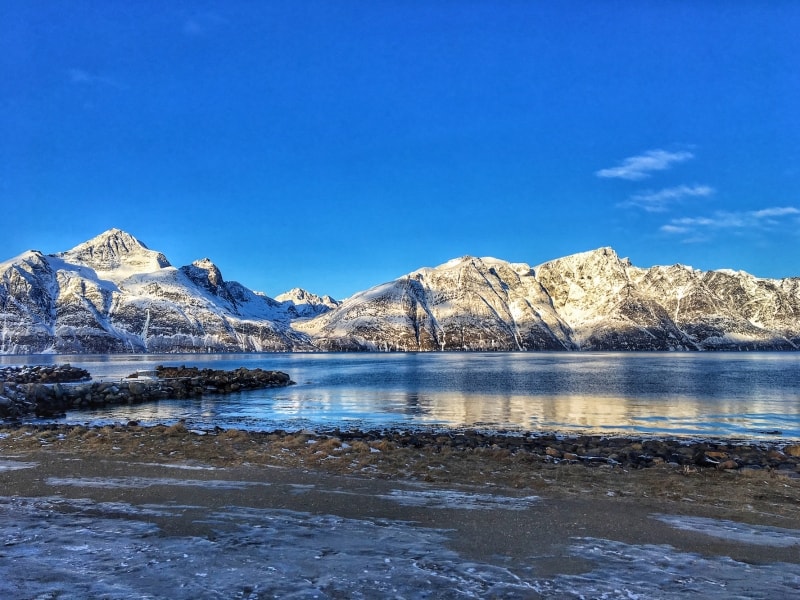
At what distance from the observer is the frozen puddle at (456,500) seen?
14253 millimetres

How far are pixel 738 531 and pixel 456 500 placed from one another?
21.1ft

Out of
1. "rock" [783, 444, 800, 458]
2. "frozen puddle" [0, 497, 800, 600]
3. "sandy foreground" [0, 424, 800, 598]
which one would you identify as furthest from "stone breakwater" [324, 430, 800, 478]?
"frozen puddle" [0, 497, 800, 600]

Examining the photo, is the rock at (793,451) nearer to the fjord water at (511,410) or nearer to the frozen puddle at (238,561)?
the fjord water at (511,410)

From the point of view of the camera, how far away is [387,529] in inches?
468

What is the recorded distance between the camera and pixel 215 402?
5738 centimetres

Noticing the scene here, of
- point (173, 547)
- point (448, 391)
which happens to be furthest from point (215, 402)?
point (173, 547)

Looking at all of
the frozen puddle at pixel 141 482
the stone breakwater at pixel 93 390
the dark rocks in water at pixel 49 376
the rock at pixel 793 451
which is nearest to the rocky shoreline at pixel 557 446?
the rock at pixel 793 451

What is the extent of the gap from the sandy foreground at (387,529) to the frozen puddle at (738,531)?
74 millimetres

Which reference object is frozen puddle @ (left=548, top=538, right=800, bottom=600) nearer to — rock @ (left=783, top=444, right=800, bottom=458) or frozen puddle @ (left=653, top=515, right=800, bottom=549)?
frozen puddle @ (left=653, top=515, right=800, bottom=549)

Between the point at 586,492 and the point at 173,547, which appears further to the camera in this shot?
the point at 586,492

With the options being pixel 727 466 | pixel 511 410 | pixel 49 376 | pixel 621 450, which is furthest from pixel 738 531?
pixel 49 376

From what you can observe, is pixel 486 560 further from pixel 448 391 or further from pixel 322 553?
pixel 448 391

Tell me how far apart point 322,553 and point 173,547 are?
2.76 meters

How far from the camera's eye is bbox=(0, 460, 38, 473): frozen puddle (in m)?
19.0
